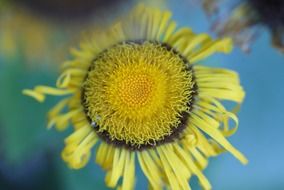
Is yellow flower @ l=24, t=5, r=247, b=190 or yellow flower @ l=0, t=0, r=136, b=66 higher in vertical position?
yellow flower @ l=0, t=0, r=136, b=66

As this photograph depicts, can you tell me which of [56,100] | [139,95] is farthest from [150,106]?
[56,100]

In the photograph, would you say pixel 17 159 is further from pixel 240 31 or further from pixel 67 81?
pixel 240 31

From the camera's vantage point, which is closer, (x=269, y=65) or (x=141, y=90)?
(x=141, y=90)

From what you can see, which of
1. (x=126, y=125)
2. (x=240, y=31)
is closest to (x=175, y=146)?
(x=126, y=125)

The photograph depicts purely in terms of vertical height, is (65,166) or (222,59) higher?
(222,59)

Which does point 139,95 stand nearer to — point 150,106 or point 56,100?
point 150,106
